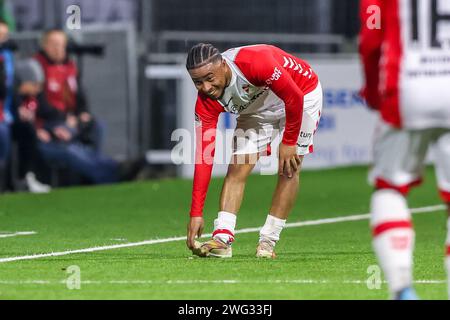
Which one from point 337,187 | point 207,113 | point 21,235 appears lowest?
point 337,187

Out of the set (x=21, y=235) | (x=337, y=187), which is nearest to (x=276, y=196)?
(x=21, y=235)

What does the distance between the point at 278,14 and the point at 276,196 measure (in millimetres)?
12046

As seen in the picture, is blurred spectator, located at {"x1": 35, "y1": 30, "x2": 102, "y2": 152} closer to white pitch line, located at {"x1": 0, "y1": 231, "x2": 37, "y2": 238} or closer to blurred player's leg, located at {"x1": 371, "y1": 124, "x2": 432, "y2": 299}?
white pitch line, located at {"x1": 0, "y1": 231, "x2": 37, "y2": 238}

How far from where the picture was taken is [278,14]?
21719 millimetres

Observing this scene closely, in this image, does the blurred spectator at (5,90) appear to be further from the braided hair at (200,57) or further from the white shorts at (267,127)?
the braided hair at (200,57)

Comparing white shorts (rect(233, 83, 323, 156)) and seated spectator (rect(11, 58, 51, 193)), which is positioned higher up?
white shorts (rect(233, 83, 323, 156))

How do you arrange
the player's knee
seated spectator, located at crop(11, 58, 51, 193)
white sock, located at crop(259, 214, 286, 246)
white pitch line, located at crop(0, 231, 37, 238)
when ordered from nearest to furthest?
white sock, located at crop(259, 214, 286, 246) → the player's knee → white pitch line, located at crop(0, 231, 37, 238) → seated spectator, located at crop(11, 58, 51, 193)

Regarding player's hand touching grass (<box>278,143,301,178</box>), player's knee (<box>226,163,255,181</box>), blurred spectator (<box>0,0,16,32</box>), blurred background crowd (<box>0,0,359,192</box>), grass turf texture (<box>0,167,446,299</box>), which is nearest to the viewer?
grass turf texture (<box>0,167,446,299</box>)

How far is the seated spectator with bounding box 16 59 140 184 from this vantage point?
1780cm

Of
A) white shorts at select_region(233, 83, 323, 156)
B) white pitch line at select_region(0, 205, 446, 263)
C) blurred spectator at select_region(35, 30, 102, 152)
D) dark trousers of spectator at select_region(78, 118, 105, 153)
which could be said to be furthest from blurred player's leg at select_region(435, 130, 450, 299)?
dark trousers of spectator at select_region(78, 118, 105, 153)

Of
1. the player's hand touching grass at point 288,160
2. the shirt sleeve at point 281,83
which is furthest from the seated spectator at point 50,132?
the shirt sleeve at point 281,83

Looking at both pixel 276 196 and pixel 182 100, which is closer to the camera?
pixel 276 196

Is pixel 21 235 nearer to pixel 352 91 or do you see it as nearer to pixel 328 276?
pixel 328 276

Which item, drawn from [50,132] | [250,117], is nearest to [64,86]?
[50,132]
